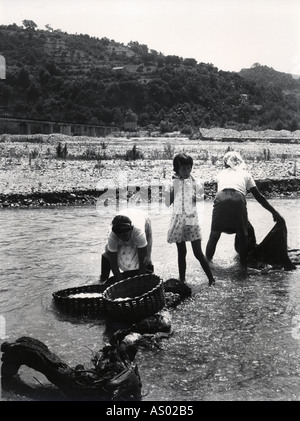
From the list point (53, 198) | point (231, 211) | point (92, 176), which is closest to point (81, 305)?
point (231, 211)

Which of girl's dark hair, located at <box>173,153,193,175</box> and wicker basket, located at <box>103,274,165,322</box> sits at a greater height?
girl's dark hair, located at <box>173,153,193,175</box>

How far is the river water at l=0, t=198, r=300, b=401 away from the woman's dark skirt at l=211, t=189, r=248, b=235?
628 mm

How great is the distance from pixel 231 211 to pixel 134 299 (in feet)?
8.02

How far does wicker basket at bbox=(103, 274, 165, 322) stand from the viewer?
524 centimetres

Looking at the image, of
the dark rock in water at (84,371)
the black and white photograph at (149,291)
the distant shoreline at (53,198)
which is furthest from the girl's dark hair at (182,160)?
the distant shoreline at (53,198)

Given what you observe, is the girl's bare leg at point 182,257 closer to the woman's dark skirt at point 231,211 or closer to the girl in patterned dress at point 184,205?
the girl in patterned dress at point 184,205

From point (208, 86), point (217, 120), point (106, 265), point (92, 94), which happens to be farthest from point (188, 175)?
point (208, 86)

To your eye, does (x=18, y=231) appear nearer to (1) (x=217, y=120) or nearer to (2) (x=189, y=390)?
(2) (x=189, y=390)

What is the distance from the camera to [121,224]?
5445 mm

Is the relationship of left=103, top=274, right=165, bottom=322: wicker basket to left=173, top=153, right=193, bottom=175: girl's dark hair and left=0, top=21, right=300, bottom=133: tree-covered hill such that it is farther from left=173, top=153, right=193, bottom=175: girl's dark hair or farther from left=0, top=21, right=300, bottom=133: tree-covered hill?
left=0, top=21, right=300, bottom=133: tree-covered hill

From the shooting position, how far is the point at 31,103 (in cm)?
8962

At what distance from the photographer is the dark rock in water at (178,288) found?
6238 millimetres

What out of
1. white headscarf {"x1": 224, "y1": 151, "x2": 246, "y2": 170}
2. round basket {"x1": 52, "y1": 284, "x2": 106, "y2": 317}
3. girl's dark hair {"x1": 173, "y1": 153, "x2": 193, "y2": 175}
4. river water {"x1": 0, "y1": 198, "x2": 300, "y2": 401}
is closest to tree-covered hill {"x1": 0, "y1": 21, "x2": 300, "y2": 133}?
river water {"x1": 0, "y1": 198, "x2": 300, "y2": 401}

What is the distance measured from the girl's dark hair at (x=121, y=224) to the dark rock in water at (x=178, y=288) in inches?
42.5
